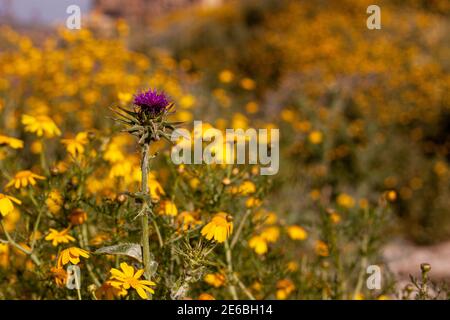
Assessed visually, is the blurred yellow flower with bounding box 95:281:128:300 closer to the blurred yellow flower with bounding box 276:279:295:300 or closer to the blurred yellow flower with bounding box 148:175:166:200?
the blurred yellow flower with bounding box 148:175:166:200

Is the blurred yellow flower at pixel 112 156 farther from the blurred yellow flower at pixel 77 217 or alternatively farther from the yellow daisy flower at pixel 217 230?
the yellow daisy flower at pixel 217 230

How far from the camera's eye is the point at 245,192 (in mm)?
2709

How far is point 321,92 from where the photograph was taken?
31.1 feet

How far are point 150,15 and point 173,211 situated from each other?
1544 inches

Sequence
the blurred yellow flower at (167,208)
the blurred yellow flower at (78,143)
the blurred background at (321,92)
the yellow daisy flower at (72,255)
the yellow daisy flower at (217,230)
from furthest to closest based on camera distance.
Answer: the blurred background at (321,92)
the blurred yellow flower at (78,143)
the blurred yellow flower at (167,208)
the yellow daisy flower at (217,230)
the yellow daisy flower at (72,255)

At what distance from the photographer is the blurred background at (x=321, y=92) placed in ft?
20.9

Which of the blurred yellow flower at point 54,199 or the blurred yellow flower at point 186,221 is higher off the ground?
the blurred yellow flower at point 54,199

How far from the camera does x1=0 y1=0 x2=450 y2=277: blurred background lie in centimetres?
638

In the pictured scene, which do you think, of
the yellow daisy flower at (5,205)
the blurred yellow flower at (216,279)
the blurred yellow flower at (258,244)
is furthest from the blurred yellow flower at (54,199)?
the blurred yellow flower at (258,244)

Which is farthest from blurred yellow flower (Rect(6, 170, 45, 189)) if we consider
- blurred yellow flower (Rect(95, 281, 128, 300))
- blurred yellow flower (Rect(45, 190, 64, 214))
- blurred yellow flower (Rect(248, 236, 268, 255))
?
blurred yellow flower (Rect(248, 236, 268, 255))

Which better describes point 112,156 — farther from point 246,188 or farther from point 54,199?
point 246,188

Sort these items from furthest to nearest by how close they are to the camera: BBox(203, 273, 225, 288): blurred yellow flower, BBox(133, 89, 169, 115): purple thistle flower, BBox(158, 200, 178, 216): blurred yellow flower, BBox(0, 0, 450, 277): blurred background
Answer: BBox(0, 0, 450, 277): blurred background
BBox(203, 273, 225, 288): blurred yellow flower
BBox(158, 200, 178, 216): blurred yellow flower
BBox(133, 89, 169, 115): purple thistle flower

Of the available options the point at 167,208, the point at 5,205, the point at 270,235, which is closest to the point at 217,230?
the point at 167,208
